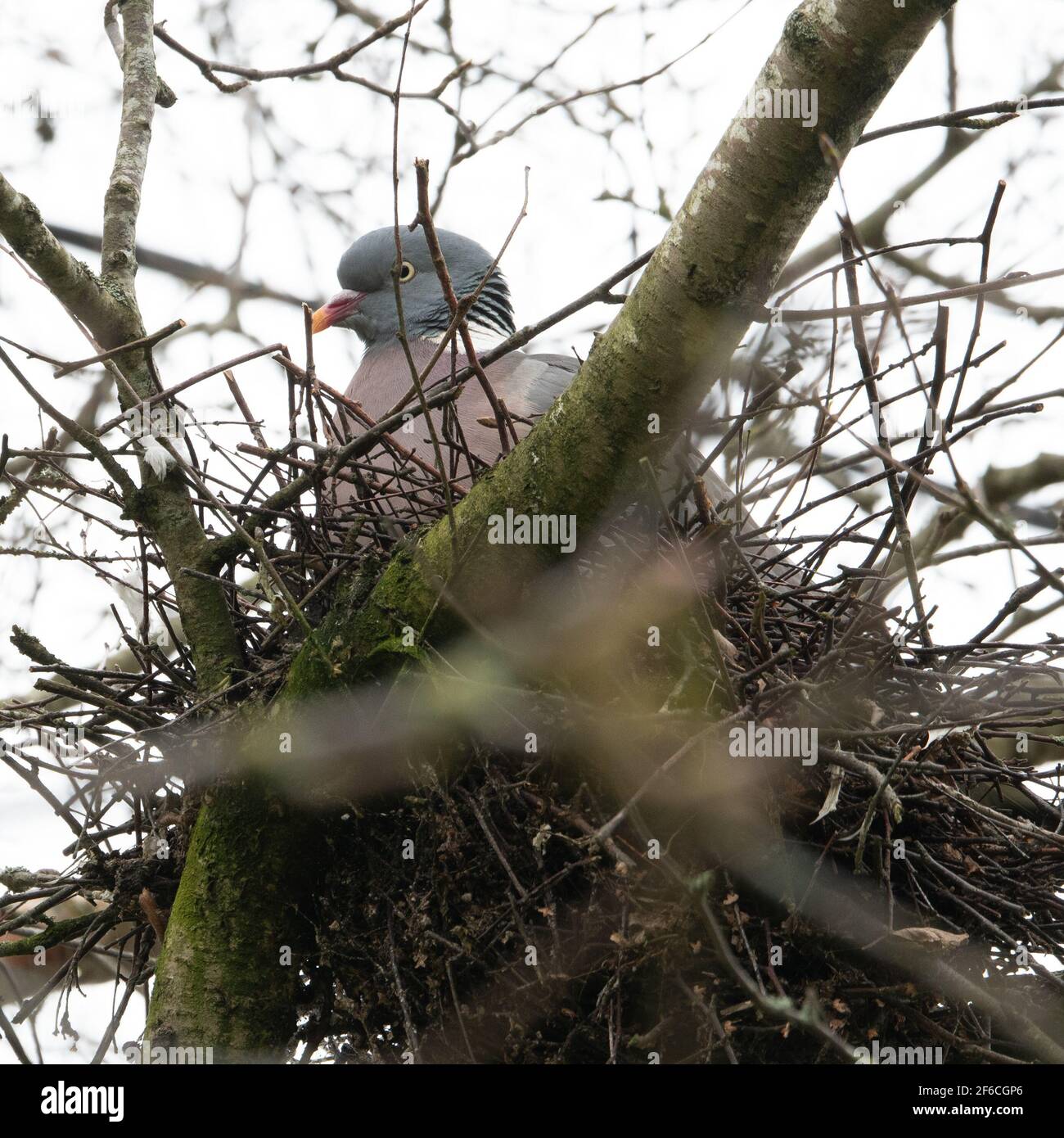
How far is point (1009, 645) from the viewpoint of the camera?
2086 millimetres

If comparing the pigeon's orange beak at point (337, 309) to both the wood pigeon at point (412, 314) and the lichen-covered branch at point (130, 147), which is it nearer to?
the wood pigeon at point (412, 314)

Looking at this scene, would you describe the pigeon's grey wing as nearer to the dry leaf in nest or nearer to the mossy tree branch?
the mossy tree branch

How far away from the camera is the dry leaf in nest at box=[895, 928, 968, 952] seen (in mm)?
1808

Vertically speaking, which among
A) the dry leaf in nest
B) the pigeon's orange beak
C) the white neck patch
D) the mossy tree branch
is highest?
the pigeon's orange beak

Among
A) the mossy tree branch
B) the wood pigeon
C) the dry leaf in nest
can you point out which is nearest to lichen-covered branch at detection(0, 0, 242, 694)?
the mossy tree branch

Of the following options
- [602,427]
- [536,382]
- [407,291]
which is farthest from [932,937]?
[407,291]

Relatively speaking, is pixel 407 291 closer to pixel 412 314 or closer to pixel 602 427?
pixel 412 314

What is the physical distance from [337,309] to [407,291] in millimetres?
246

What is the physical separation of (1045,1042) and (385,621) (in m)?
1.25

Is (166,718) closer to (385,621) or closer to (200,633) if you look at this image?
(200,633)

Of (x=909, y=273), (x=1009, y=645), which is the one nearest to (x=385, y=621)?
(x=1009, y=645)

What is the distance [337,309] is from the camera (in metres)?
3.86

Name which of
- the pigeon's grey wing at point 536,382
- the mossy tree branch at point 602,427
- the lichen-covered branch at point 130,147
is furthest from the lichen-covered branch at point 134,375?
the pigeon's grey wing at point 536,382

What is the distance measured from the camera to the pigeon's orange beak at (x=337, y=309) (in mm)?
3854
